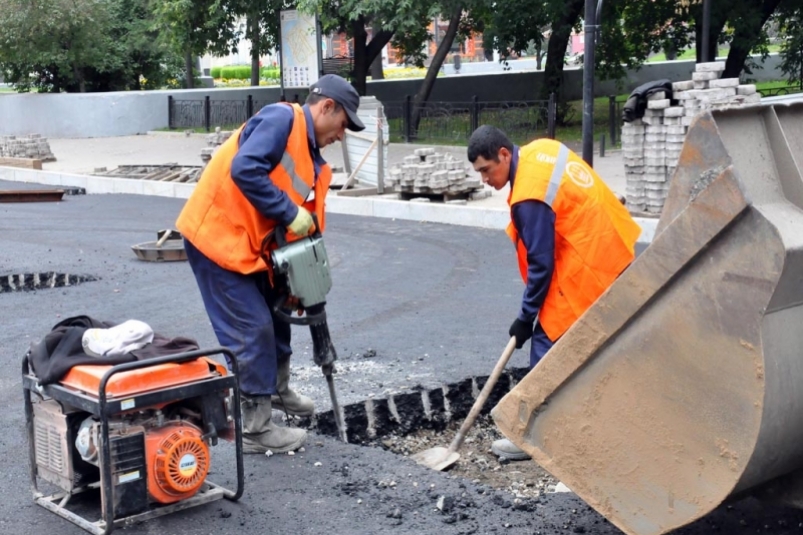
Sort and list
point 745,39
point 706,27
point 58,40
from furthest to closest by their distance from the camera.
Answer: point 58,40, point 745,39, point 706,27

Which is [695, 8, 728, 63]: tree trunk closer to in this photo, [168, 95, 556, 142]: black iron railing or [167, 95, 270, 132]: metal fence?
[168, 95, 556, 142]: black iron railing

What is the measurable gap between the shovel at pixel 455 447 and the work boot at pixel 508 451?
22 cm

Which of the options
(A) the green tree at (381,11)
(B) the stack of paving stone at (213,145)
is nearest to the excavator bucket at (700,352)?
(B) the stack of paving stone at (213,145)

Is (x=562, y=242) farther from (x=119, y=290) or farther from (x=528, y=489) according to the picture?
(x=119, y=290)

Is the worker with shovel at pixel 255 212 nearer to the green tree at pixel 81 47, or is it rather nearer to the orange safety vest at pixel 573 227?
the orange safety vest at pixel 573 227

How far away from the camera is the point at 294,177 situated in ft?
15.4

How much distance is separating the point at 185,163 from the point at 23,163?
3142 millimetres

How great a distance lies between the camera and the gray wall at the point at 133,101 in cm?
2592

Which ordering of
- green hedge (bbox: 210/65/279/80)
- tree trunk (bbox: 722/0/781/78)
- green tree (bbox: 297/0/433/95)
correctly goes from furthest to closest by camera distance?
green hedge (bbox: 210/65/279/80) < tree trunk (bbox: 722/0/781/78) < green tree (bbox: 297/0/433/95)

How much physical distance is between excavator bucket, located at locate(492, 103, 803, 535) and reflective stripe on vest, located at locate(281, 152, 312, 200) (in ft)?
5.46

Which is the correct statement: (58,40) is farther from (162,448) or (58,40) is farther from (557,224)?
(162,448)

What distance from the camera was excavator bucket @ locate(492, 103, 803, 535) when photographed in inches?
119

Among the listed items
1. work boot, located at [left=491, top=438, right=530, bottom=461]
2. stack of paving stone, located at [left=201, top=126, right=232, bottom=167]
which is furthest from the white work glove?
stack of paving stone, located at [left=201, top=126, right=232, bottom=167]

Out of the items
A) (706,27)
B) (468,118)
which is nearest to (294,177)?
(468,118)
